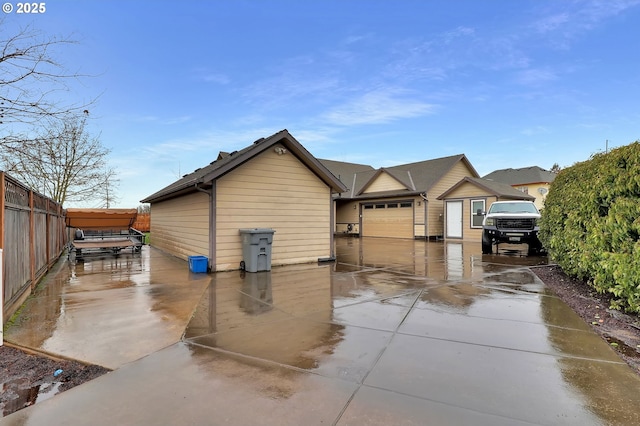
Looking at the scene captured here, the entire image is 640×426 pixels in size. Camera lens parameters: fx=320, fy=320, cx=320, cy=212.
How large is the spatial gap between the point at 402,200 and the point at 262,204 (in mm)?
13484

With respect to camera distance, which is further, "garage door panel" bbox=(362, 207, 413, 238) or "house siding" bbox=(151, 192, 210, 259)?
"garage door panel" bbox=(362, 207, 413, 238)

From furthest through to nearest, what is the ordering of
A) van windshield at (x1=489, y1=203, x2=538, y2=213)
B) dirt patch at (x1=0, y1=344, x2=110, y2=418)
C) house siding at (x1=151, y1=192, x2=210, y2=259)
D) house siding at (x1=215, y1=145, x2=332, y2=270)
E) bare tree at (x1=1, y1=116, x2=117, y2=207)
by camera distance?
bare tree at (x1=1, y1=116, x2=117, y2=207), van windshield at (x1=489, y1=203, x2=538, y2=213), house siding at (x1=151, y1=192, x2=210, y2=259), house siding at (x1=215, y1=145, x2=332, y2=270), dirt patch at (x1=0, y1=344, x2=110, y2=418)

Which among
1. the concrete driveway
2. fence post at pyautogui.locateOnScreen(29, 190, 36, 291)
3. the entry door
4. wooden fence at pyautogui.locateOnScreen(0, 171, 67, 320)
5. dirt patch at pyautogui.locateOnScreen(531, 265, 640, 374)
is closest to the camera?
the concrete driveway

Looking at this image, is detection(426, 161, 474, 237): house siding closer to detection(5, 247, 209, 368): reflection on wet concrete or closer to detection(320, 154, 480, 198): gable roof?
detection(320, 154, 480, 198): gable roof

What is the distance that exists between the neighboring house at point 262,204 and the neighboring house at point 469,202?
408 inches

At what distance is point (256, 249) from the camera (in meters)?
8.43

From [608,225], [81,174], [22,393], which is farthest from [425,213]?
[81,174]

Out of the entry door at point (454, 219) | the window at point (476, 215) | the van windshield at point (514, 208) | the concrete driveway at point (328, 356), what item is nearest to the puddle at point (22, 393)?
the concrete driveway at point (328, 356)

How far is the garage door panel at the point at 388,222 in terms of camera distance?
2050 cm

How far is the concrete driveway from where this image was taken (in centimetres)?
226

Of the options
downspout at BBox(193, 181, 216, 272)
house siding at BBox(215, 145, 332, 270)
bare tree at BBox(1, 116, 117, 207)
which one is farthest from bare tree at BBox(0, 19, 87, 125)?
bare tree at BBox(1, 116, 117, 207)

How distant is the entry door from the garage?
223 cm

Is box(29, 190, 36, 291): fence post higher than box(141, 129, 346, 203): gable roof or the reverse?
the reverse

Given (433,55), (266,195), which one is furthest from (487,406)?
(433,55)
